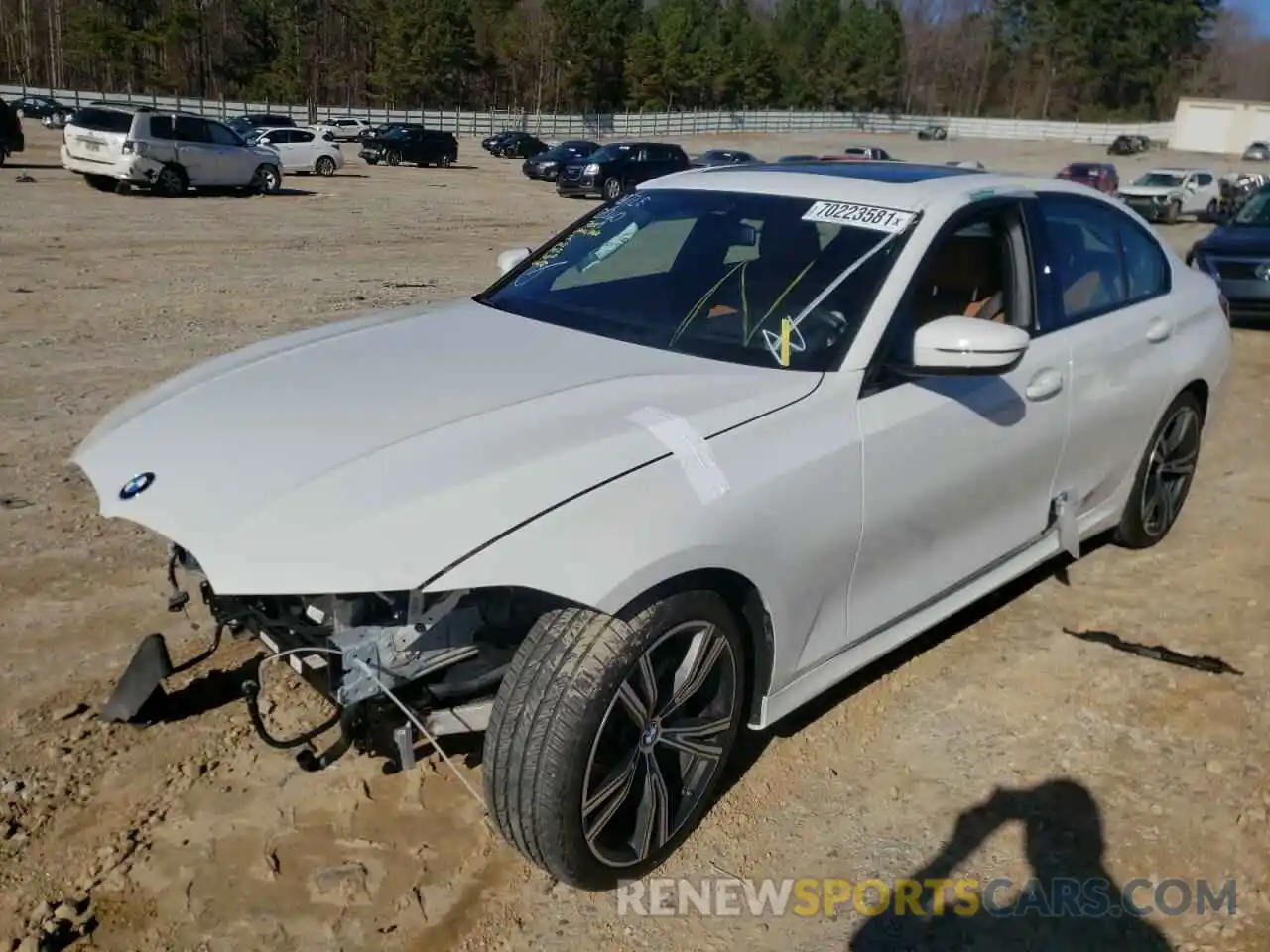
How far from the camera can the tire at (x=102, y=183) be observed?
23.7 metres

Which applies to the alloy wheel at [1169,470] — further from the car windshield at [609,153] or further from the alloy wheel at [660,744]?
the car windshield at [609,153]

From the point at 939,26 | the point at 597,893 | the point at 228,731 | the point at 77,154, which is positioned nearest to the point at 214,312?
the point at 228,731

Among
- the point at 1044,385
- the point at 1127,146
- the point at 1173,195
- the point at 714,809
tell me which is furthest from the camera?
the point at 1127,146

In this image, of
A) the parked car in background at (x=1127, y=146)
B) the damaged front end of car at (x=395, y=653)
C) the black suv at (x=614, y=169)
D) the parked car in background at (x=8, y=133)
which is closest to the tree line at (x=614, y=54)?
the parked car in background at (x=1127, y=146)

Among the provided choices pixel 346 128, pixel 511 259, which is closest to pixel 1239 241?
pixel 511 259

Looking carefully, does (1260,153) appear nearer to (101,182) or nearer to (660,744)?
(101,182)

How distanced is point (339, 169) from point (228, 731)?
35.2m

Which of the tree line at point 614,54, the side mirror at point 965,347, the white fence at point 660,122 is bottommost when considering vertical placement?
the white fence at point 660,122

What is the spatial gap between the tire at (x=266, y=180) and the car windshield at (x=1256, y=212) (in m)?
19.6

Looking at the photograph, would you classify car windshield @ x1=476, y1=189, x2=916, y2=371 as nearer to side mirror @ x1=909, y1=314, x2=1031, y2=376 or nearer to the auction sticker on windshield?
the auction sticker on windshield

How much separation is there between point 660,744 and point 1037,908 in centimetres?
108

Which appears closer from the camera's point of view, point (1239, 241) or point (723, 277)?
point (723, 277)

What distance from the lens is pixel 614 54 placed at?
316 feet

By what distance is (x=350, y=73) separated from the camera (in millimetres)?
93062
